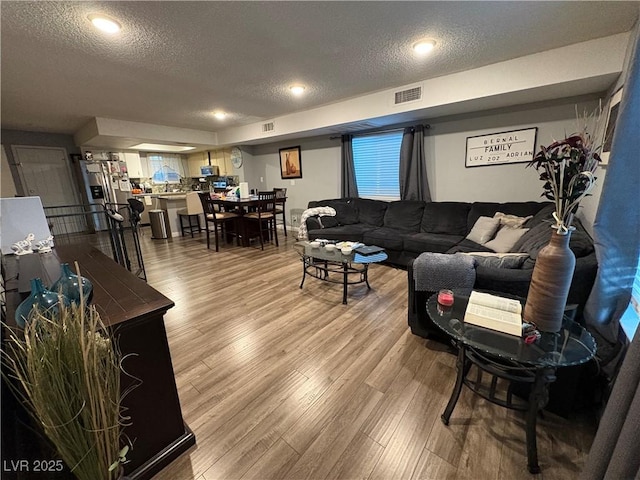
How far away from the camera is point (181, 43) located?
2.16 m

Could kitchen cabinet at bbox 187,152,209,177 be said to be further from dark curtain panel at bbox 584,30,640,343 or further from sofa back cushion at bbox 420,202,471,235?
dark curtain panel at bbox 584,30,640,343

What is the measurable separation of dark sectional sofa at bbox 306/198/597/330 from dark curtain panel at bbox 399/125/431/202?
238mm

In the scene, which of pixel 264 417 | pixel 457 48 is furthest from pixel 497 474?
pixel 457 48

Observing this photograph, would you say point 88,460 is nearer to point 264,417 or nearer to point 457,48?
point 264,417

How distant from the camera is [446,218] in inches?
145

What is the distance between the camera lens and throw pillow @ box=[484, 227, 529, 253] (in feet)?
8.81

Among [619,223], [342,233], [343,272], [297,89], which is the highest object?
[297,89]

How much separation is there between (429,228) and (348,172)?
197 cm

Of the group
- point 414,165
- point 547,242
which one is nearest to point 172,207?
point 414,165

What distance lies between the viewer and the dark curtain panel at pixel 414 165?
4.13 m

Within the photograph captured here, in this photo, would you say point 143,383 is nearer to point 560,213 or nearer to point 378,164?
point 560,213

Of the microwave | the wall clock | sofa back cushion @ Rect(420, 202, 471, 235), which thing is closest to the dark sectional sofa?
sofa back cushion @ Rect(420, 202, 471, 235)

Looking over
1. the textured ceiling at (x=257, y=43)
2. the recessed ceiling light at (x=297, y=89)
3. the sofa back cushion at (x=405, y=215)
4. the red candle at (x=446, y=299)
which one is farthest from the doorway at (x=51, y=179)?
the red candle at (x=446, y=299)

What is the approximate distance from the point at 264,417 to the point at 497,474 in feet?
3.72
